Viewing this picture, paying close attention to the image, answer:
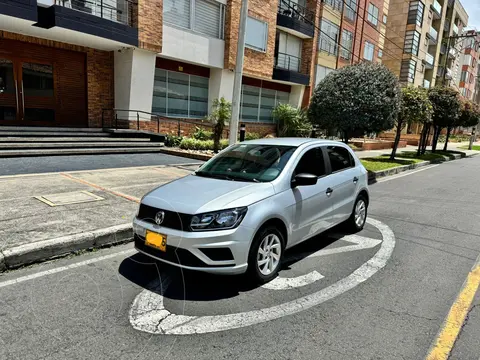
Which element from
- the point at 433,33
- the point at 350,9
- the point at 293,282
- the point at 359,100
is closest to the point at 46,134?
the point at 359,100

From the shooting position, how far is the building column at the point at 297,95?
2486cm

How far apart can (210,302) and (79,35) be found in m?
12.5

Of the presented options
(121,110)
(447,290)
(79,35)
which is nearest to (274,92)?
(121,110)

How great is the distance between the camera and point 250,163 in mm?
4750

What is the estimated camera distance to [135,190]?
7.62 metres

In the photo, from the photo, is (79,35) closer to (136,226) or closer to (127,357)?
(136,226)

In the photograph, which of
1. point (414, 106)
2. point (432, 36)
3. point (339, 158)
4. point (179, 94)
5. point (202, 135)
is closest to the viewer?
point (339, 158)

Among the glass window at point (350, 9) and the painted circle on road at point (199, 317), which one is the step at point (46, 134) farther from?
the glass window at point (350, 9)

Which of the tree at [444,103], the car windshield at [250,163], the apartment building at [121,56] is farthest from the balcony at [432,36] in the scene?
the car windshield at [250,163]

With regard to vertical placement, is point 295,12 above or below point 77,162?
above

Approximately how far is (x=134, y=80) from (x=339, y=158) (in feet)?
38.0

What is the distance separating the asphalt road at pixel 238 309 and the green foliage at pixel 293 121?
17.2m

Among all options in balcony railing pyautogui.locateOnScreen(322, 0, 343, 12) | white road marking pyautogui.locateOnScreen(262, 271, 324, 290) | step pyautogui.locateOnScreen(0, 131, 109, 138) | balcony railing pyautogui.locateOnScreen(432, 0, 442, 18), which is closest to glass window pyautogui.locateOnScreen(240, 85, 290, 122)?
balcony railing pyautogui.locateOnScreen(322, 0, 343, 12)

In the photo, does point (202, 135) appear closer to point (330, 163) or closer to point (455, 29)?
point (330, 163)
